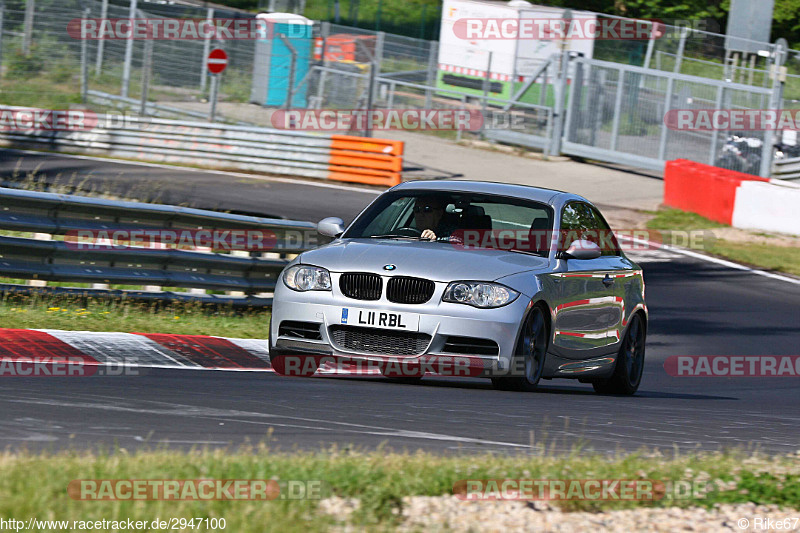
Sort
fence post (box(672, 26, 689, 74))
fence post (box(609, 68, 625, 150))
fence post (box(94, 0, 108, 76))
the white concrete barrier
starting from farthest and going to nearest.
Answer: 1. fence post (box(672, 26, 689, 74))
2. fence post (box(609, 68, 625, 150))
3. fence post (box(94, 0, 108, 76))
4. the white concrete barrier

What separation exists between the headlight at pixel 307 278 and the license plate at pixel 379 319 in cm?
25

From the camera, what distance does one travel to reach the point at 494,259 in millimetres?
8055

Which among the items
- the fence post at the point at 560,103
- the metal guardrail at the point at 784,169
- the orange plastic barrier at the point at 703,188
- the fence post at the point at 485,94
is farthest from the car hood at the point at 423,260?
the fence post at the point at 485,94

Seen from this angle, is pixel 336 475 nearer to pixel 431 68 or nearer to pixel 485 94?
pixel 485 94

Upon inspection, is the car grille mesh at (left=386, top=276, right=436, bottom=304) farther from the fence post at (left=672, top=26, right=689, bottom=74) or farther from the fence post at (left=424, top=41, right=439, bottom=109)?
the fence post at (left=424, top=41, right=439, bottom=109)

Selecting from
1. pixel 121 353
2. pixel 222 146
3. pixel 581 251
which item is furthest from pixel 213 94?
pixel 581 251

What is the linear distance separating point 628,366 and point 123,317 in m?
4.24

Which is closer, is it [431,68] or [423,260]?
[423,260]

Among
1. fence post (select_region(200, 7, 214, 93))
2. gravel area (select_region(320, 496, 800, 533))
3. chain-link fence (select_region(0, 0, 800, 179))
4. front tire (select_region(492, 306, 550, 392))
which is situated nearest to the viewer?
gravel area (select_region(320, 496, 800, 533))

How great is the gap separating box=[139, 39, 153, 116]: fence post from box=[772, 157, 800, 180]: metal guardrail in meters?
14.2

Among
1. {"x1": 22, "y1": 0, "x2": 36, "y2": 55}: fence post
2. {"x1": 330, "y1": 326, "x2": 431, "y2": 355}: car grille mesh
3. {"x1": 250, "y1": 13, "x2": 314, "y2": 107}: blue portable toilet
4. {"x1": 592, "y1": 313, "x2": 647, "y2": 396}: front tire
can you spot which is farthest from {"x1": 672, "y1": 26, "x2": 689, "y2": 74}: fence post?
{"x1": 330, "y1": 326, "x2": 431, "y2": 355}: car grille mesh

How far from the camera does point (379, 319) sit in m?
7.64

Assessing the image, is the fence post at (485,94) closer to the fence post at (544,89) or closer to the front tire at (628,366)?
the fence post at (544,89)

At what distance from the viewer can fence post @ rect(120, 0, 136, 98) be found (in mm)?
28203
